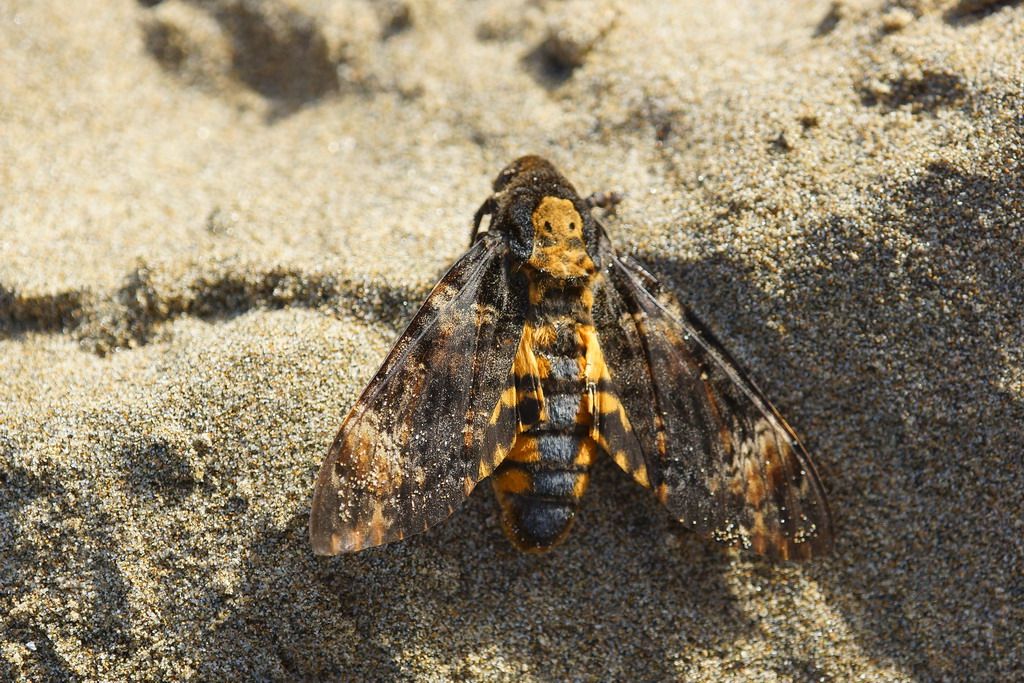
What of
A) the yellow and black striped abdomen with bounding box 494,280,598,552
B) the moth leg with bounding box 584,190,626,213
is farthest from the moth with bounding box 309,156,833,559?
the moth leg with bounding box 584,190,626,213

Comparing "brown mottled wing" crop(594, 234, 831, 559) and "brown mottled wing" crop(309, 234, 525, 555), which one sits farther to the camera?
"brown mottled wing" crop(594, 234, 831, 559)

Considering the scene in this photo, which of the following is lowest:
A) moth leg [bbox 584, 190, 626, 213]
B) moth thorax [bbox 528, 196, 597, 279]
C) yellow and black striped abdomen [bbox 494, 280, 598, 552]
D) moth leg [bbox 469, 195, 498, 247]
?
yellow and black striped abdomen [bbox 494, 280, 598, 552]

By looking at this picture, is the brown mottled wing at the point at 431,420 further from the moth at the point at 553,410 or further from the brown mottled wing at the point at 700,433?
the brown mottled wing at the point at 700,433

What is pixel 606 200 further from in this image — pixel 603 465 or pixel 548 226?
pixel 603 465

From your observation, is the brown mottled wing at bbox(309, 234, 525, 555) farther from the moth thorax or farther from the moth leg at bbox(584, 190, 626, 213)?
the moth leg at bbox(584, 190, 626, 213)

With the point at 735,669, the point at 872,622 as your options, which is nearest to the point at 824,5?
the point at 872,622

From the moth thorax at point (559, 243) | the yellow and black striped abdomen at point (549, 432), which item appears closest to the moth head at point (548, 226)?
the moth thorax at point (559, 243)
